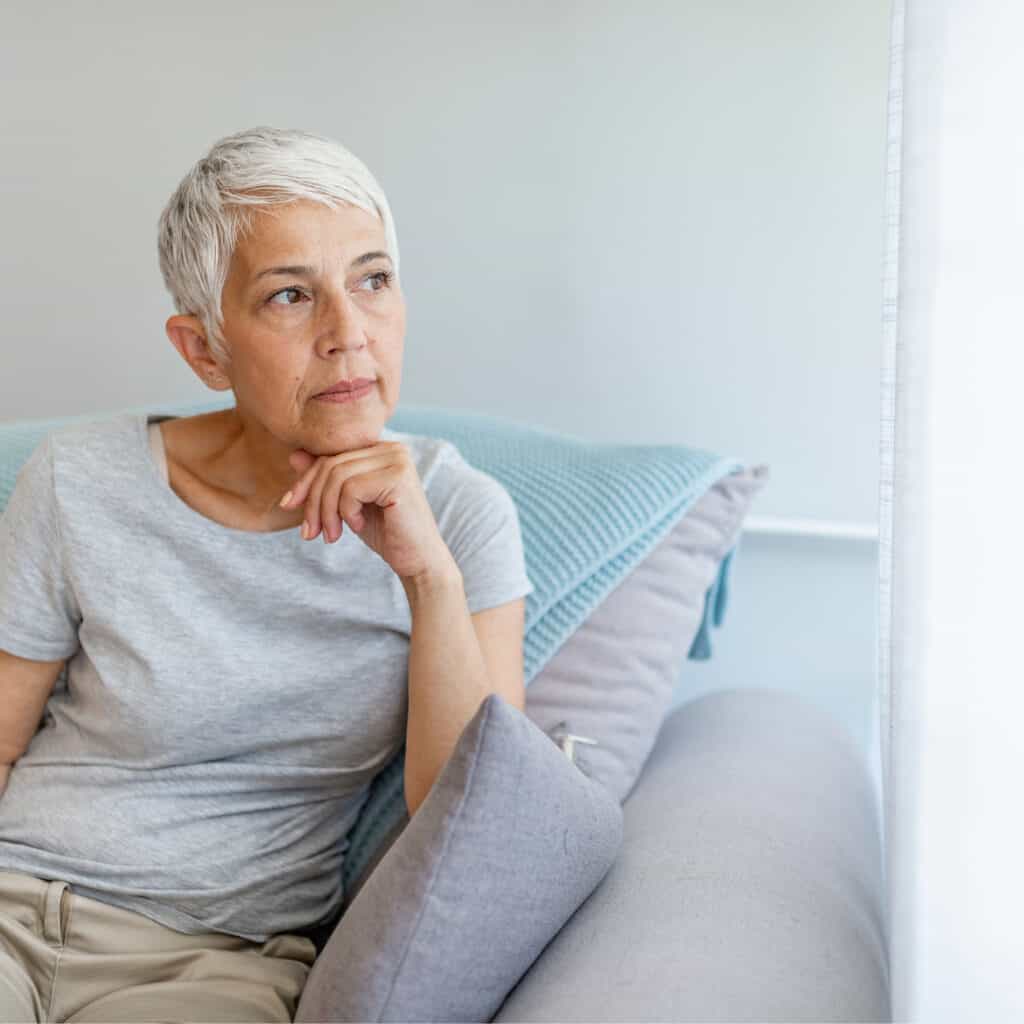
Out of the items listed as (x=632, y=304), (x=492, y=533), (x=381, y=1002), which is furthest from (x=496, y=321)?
(x=381, y=1002)

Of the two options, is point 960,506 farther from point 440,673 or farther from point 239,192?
point 239,192

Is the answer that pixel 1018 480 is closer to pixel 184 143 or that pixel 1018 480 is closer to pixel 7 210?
pixel 184 143

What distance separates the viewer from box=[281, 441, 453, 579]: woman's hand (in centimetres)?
114

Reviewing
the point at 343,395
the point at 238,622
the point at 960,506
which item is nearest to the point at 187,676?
the point at 238,622

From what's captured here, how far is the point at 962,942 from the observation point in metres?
0.82

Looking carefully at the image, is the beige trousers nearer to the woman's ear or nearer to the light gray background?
the woman's ear

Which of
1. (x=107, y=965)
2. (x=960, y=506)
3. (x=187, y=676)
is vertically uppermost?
(x=960, y=506)

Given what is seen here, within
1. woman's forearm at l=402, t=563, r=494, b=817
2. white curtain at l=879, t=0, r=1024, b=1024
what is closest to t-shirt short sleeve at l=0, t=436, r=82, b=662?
woman's forearm at l=402, t=563, r=494, b=817

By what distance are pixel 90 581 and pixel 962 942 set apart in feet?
2.67

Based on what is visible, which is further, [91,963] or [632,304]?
[632,304]

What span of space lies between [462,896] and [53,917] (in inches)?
17.9

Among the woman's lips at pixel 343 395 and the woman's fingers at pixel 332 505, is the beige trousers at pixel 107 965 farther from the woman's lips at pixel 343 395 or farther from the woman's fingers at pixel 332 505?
the woman's lips at pixel 343 395

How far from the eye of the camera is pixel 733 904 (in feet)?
3.56

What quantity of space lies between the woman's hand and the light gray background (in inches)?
31.2
